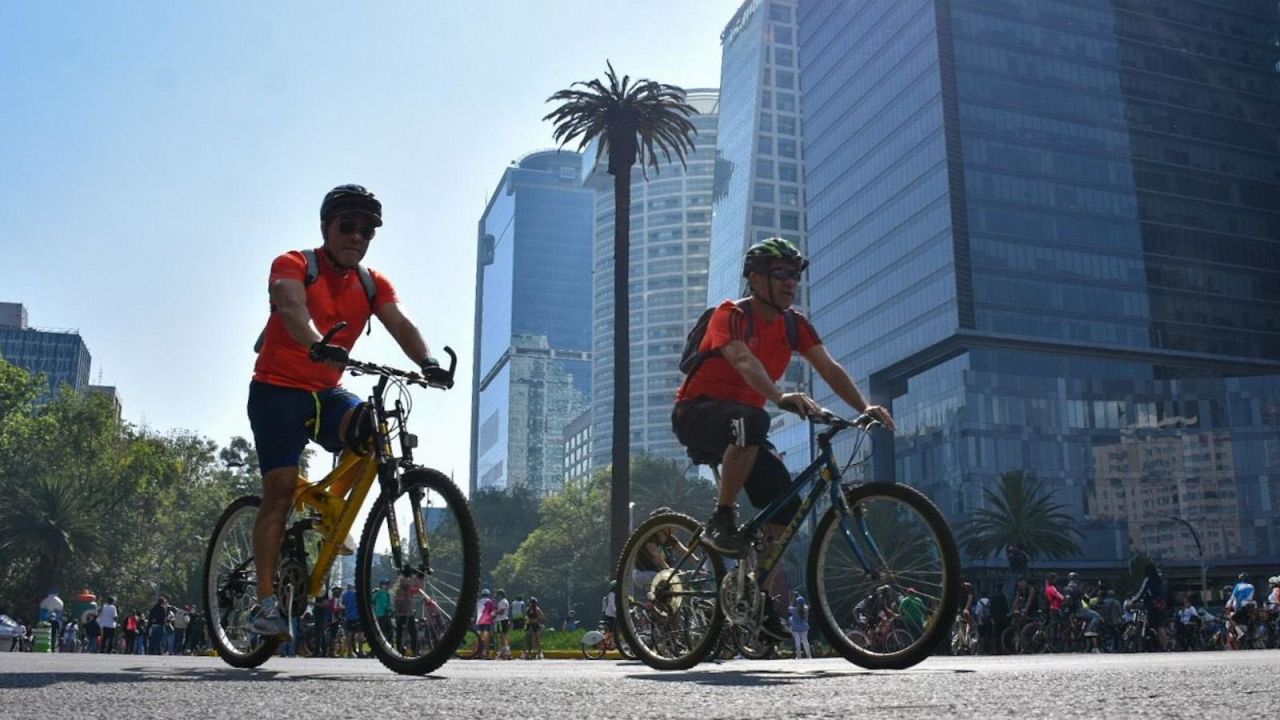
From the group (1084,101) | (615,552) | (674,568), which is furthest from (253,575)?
(1084,101)

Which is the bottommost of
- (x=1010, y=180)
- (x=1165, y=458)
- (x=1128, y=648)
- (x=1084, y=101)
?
(x=1128, y=648)

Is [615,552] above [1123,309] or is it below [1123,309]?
below

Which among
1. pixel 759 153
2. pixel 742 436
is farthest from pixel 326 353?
pixel 759 153

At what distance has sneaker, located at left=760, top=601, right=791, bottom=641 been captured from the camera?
208 inches

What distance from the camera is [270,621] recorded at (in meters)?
5.00

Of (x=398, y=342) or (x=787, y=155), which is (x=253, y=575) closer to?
(x=398, y=342)

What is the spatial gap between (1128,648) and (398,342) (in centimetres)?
2428

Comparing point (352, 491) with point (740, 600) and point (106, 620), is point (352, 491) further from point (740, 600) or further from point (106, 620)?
point (106, 620)

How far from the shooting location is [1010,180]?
272 ft

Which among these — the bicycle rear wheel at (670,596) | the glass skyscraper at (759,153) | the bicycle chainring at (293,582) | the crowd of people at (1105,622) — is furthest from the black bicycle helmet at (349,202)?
the glass skyscraper at (759,153)

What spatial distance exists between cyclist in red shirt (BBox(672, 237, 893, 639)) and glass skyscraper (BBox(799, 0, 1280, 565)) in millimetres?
71899

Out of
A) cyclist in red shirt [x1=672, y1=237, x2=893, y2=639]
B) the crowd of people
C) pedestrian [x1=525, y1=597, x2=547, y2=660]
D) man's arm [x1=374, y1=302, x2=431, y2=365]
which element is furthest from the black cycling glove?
pedestrian [x1=525, y1=597, x2=547, y2=660]

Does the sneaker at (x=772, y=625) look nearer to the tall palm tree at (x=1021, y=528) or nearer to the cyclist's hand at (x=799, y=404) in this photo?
the cyclist's hand at (x=799, y=404)

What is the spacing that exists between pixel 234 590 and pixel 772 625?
252cm
